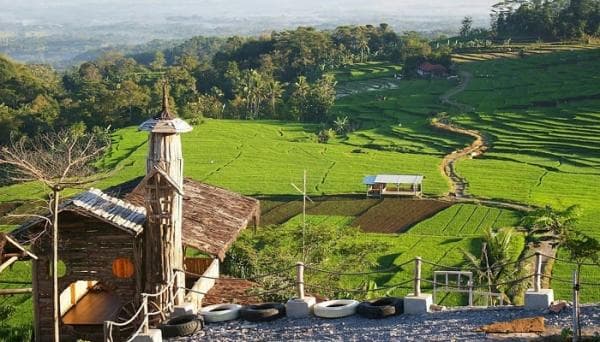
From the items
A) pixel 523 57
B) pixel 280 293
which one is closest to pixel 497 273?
pixel 280 293

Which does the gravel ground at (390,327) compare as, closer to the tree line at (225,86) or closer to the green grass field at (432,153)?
the green grass field at (432,153)

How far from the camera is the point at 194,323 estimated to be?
13273 millimetres

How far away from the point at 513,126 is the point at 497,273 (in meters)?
34.5

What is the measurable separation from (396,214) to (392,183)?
3983mm

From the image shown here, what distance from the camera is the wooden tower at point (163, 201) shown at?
558 inches

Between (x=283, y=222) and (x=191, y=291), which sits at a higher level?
(x=191, y=291)

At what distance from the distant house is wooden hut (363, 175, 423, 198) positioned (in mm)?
37898

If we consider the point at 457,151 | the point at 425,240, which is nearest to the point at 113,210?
the point at 425,240

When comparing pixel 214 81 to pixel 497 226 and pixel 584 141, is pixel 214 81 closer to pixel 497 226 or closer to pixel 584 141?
pixel 584 141

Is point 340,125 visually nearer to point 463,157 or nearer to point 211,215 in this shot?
point 463,157

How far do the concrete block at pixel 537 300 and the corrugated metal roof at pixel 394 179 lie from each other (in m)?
26.5

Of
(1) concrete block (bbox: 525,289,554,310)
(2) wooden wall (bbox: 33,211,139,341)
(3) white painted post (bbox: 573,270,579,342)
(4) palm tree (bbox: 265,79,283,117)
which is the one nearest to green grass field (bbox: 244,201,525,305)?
(2) wooden wall (bbox: 33,211,139,341)

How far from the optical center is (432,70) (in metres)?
76.9

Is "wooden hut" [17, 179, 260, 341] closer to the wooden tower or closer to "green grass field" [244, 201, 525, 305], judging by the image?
the wooden tower
